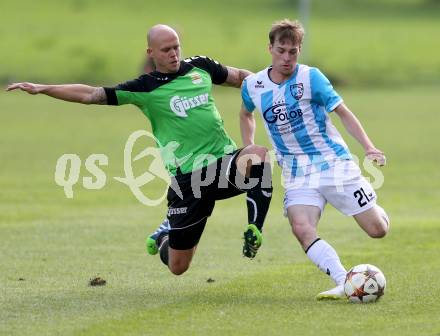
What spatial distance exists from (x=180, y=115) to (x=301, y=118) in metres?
1.19

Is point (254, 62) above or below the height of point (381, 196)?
below

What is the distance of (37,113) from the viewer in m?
41.9

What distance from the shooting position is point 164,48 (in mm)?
11195

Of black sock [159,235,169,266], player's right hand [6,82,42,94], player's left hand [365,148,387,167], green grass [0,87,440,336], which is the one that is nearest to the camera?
green grass [0,87,440,336]

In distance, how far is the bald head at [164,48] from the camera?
36.5ft

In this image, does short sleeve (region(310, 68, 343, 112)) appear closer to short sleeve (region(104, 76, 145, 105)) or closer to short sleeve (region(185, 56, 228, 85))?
short sleeve (region(185, 56, 228, 85))

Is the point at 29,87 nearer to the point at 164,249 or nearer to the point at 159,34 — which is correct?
the point at 159,34

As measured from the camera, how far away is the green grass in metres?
9.48

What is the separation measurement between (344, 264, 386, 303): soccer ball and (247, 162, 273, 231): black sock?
985 millimetres

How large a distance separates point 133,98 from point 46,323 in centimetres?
266

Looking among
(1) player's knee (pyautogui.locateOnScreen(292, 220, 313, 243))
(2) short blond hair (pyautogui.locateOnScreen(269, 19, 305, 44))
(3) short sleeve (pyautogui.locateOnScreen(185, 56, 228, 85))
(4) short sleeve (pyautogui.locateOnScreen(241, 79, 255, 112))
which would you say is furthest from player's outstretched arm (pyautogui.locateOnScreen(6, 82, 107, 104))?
(1) player's knee (pyautogui.locateOnScreen(292, 220, 313, 243))

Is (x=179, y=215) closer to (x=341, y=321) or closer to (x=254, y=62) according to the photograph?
(x=341, y=321)

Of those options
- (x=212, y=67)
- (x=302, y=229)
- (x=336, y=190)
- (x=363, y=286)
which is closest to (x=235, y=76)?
(x=212, y=67)

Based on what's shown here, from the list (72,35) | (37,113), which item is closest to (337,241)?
(37,113)
